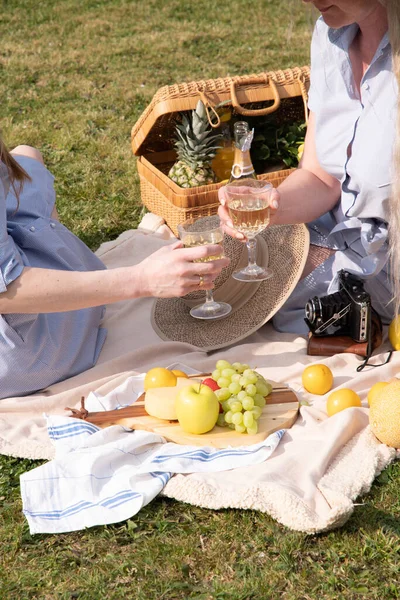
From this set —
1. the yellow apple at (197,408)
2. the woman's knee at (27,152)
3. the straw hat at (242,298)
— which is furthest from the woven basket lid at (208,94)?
the yellow apple at (197,408)

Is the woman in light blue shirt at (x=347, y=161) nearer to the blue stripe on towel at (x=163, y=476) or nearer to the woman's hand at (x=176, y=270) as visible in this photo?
the woman's hand at (x=176, y=270)

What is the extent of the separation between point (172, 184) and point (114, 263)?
608 millimetres

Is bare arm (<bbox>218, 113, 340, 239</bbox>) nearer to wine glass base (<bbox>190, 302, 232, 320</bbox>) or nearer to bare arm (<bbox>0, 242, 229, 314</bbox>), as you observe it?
wine glass base (<bbox>190, 302, 232, 320</bbox>)

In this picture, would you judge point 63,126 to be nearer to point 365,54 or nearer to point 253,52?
point 253,52

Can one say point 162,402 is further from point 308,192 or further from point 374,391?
point 308,192

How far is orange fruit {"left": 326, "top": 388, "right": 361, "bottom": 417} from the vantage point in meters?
3.12

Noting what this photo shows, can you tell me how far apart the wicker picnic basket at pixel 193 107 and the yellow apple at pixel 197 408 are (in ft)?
A: 6.00

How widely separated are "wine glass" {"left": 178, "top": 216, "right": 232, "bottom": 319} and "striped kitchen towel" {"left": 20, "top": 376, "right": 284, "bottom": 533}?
0.75 meters

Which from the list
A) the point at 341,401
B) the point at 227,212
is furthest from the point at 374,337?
the point at 227,212

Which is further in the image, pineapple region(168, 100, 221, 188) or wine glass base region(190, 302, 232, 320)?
pineapple region(168, 100, 221, 188)

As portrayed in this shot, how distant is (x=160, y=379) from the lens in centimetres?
323

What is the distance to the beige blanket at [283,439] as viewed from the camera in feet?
8.75

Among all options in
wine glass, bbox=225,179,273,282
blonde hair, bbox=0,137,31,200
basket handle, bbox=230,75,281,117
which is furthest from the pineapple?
blonde hair, bbox=0,137,31,200

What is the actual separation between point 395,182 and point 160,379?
4.20 ft
